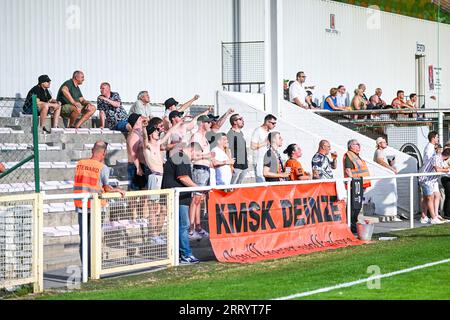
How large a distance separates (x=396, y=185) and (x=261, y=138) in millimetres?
3916

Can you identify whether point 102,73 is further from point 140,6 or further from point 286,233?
point 286,233

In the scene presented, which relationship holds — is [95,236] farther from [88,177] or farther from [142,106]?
[142,106]

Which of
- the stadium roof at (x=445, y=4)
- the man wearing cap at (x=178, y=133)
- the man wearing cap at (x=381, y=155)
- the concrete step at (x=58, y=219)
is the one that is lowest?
the concrete step at (x=58, y=219)

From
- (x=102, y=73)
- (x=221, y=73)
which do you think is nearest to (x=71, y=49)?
(x=102, y=73)

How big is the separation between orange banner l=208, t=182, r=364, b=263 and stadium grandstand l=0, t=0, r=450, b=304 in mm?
30

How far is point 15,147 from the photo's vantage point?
1681 centimetres

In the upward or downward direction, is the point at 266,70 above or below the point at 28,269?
above

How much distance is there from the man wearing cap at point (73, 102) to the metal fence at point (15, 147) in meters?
0.85

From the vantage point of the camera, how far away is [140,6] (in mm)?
23750

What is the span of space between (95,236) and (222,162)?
16.3 feet

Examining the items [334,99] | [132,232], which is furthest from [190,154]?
[334,99]

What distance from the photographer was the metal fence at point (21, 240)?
445 inches

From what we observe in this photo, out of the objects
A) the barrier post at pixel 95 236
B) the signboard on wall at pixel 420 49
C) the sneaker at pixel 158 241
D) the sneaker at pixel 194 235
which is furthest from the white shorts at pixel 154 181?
the signboard on wall at pixel 420 49

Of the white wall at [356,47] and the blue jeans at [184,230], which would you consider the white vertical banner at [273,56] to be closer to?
the white wall at [356,47]
